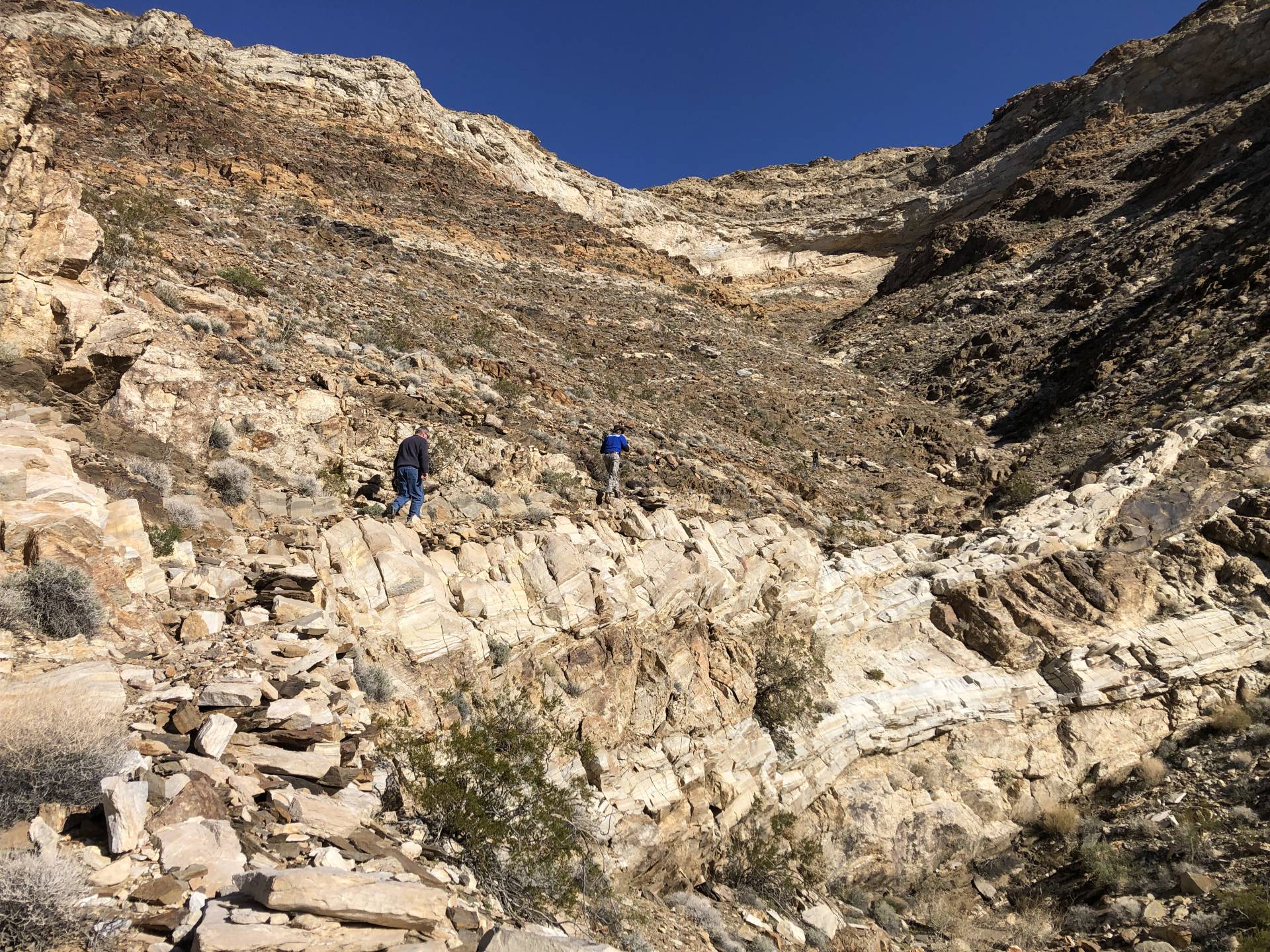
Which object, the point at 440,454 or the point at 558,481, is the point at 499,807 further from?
A: the point at 558,481

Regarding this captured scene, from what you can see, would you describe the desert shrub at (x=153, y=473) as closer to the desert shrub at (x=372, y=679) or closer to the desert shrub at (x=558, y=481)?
the desert shrub at (x=372, y=679)

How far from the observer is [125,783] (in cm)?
272

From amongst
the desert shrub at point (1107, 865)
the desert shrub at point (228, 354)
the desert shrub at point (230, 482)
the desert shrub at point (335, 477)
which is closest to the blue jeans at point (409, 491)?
the desert shrub at point (335, 477)

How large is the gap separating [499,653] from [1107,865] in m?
7.19

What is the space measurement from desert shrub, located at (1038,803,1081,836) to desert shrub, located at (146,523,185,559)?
1018 centimetres

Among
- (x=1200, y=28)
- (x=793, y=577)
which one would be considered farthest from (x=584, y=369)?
(x=1200, y=28)

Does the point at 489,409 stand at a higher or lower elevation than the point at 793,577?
higher

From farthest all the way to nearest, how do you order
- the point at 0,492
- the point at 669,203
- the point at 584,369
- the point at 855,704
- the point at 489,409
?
the point at 669,203
the point at 584,369
the point at 489,409
the point at 855,704
the point at 0,492

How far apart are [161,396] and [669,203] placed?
144 feet

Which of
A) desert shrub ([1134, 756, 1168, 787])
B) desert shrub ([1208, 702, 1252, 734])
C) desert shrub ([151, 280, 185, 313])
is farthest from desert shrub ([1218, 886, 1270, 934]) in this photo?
desert shrub ([151, 280, 185, 313])

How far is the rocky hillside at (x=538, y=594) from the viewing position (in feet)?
11.0

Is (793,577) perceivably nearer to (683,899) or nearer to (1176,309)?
(683,899)

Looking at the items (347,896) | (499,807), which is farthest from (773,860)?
(347,896)

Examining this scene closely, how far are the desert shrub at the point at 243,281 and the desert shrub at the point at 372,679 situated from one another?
323 inches
